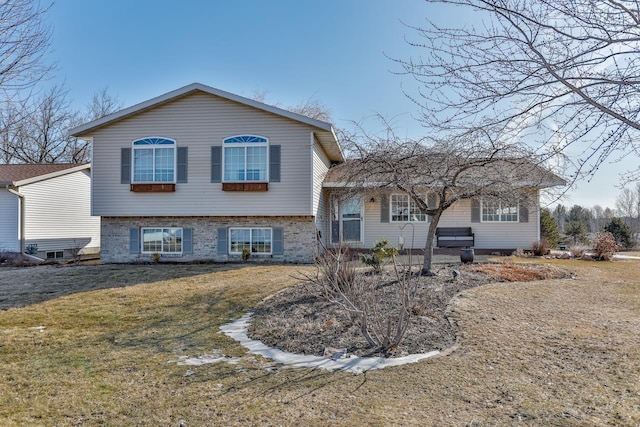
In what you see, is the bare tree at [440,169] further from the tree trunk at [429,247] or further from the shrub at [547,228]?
the shrub at [547,228]

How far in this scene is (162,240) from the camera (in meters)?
13.4

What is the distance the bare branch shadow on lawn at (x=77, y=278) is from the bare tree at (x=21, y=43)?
4.06 meters

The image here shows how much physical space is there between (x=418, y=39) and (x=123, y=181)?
11296mm

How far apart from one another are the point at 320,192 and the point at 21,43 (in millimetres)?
9775

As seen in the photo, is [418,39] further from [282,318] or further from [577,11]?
[282,318]

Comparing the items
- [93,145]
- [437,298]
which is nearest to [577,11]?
[437,298]

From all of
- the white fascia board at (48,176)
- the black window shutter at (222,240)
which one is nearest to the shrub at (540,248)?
the black window shutter at (222,240)

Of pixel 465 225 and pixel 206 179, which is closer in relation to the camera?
pixel 206 179

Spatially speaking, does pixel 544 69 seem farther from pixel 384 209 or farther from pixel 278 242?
pixel 384 209

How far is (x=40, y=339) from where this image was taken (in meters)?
5.39

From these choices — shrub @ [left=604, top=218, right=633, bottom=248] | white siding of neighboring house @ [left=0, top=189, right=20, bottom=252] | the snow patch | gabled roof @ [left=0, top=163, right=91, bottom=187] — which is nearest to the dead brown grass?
the snow patch

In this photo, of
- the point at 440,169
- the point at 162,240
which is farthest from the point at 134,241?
the point at 440,169

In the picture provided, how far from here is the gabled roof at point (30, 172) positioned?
14959mm

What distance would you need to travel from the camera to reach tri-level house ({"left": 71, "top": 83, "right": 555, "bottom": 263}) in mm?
12414
